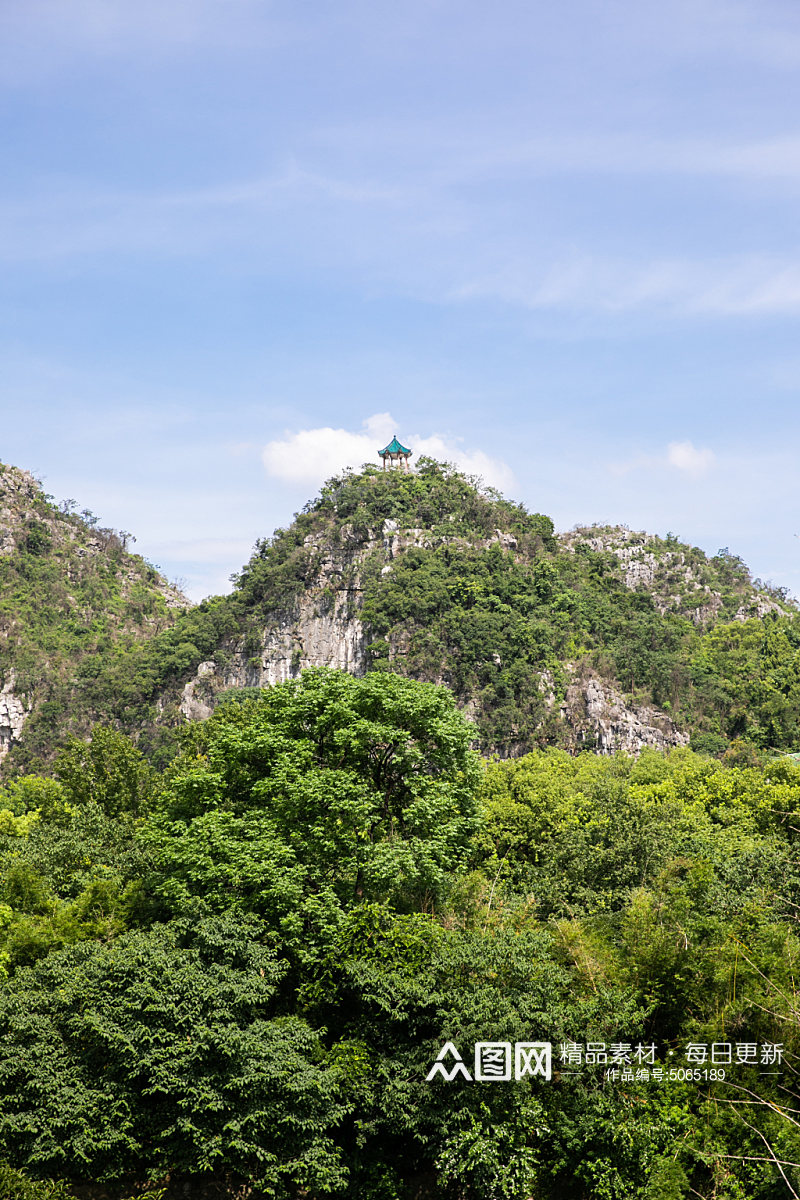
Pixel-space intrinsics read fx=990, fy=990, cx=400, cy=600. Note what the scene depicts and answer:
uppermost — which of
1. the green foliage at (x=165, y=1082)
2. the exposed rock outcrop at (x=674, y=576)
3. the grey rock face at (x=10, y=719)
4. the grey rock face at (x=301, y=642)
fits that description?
the exposed rock outcrop at (x=674, y=576)

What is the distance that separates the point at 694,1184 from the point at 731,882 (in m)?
6.77

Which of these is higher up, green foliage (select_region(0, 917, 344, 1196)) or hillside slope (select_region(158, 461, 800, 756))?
hillside slope (select_region(158, 461, 800, 756))

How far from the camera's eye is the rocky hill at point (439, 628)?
189ft

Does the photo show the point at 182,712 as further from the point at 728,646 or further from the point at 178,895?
the point at 178,895

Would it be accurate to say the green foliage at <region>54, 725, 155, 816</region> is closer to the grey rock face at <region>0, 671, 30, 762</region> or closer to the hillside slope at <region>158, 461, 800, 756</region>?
the hillside slope at <region>158, 461, 800, 756</region>

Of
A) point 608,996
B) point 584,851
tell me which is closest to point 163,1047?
point 608,996

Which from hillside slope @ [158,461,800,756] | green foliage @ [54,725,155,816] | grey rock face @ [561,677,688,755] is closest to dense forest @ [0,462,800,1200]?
green foliage @ [54,725,155,816]

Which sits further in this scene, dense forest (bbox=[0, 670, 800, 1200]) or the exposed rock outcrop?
the exposed rock outcrop

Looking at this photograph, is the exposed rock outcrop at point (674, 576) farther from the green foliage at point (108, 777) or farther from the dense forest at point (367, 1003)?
the dense forest at point (367, 1003)

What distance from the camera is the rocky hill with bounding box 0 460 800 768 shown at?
2267 inches

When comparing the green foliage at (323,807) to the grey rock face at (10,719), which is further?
the grey rock face at (10,719)

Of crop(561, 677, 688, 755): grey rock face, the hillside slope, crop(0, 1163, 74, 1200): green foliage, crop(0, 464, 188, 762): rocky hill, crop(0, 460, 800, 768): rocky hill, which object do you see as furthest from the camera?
crop(0, 464, 188, 762): rocky hill

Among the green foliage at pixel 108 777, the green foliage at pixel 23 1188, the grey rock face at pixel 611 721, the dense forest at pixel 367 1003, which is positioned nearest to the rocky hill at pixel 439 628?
the grey rock face at pixel 611 721

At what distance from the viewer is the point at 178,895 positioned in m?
16.2
